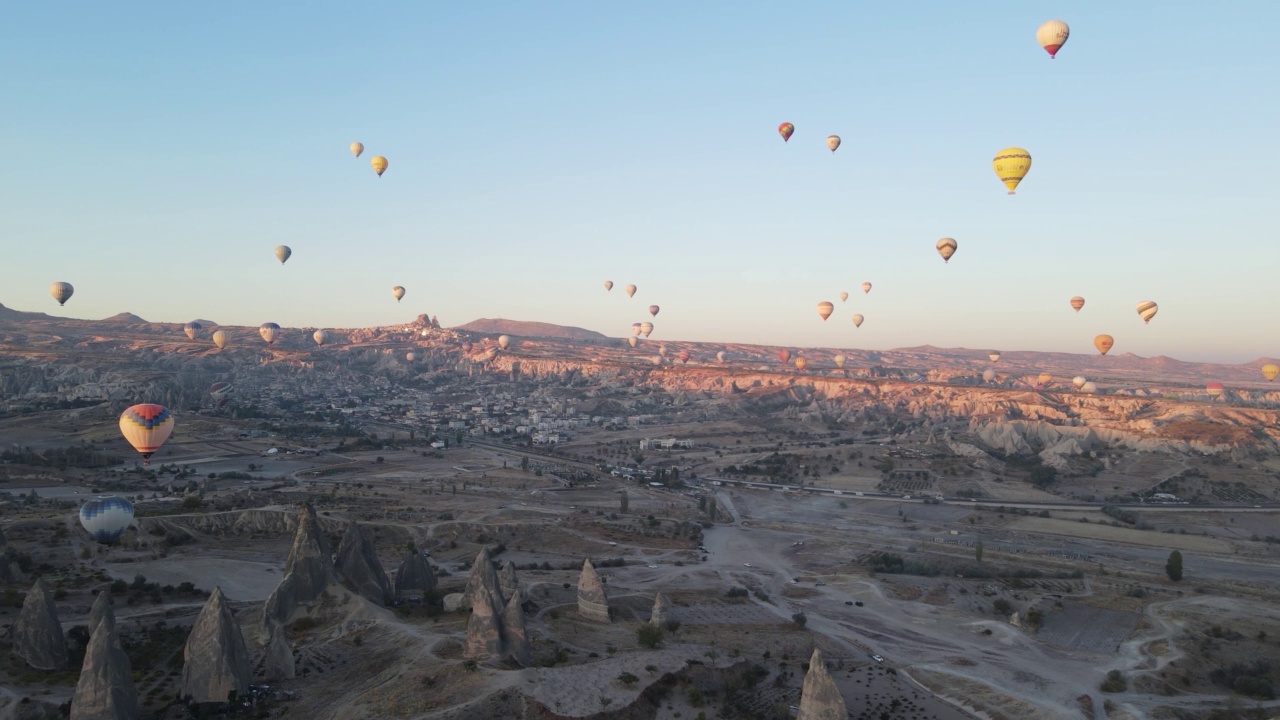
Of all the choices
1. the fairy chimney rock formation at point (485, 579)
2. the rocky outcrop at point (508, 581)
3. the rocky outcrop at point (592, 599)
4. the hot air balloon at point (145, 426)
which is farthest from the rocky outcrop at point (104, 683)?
the hot air balloon at point (145, 426)

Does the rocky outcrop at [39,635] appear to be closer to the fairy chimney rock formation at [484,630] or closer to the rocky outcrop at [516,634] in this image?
the fairy chimney rock formation at [484,630]

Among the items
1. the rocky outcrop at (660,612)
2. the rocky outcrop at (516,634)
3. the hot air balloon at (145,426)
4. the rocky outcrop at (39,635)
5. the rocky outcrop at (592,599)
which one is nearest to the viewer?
the rocky outcrop at (39,635)

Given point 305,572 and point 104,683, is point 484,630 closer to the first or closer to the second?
point 305,572

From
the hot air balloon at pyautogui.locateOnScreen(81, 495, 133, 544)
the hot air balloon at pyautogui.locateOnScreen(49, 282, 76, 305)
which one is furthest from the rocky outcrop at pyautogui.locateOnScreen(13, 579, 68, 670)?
the hot air balloon at pyautogui.locateOnScreen(49, 282, 76, 305)

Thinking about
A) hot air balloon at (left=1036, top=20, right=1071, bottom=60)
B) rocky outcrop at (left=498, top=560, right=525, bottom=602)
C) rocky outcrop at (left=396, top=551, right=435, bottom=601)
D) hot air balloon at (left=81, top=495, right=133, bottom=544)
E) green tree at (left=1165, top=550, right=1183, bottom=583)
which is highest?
hot air balloon at (left=1036, top=20, right=1071, bottom=60)

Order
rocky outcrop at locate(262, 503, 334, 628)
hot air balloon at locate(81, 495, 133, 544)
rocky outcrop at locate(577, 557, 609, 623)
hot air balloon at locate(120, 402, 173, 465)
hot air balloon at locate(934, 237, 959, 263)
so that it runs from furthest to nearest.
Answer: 1. hot air balloon at locate(934, 237, 959, 263)
2. hot air balloon at locate(120, 402, 173, 465)
3. hot air balloon at locate(81, 495, 133, 544)
4. rocky outcrop at locate(577, 557, 609, 623)
5. rocky outcrop at locate(262, 503, 334, 628)

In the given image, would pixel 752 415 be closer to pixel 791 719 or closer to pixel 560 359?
pixel 560 359

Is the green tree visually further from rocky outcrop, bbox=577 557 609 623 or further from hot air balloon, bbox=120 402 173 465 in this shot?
hot air balloon, bbox=120 402 173 465

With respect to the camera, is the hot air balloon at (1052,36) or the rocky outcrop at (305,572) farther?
the hot air balloon at (1052,36)
